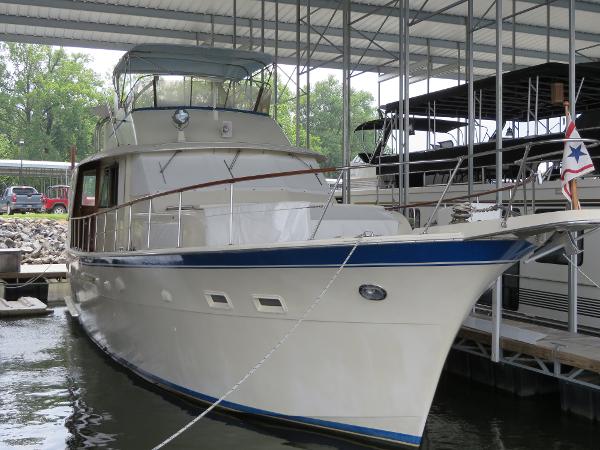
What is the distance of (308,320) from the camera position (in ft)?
19.1

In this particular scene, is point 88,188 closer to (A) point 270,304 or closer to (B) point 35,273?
(A) point 270,304

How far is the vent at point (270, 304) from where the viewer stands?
593 cm

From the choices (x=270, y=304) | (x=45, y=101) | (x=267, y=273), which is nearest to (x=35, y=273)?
(x=270, y=304)

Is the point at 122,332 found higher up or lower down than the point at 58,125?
lower down

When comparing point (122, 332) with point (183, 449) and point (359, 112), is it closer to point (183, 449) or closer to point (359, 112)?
point (183, 449)

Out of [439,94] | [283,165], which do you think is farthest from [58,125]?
[283,165]

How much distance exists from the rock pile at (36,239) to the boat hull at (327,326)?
12.1 m

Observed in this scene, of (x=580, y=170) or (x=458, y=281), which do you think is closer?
(x=580, y=170)

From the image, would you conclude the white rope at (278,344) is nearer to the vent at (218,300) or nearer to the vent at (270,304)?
the vent at (270,304)

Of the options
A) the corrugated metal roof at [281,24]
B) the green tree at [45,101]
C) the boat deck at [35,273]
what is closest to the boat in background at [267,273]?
the boat deck at [35,273]

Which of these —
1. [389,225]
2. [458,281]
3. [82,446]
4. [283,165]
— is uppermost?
[283,165]

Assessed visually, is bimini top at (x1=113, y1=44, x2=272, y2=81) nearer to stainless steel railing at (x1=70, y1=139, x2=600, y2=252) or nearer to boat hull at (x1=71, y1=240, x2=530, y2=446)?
stainless steel railing at (x1=70, y1=139, x2=600, y2=252)

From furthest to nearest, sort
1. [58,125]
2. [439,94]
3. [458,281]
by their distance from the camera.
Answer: [58,125] → [439,94] → [458,281]

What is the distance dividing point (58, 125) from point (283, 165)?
43.3m
